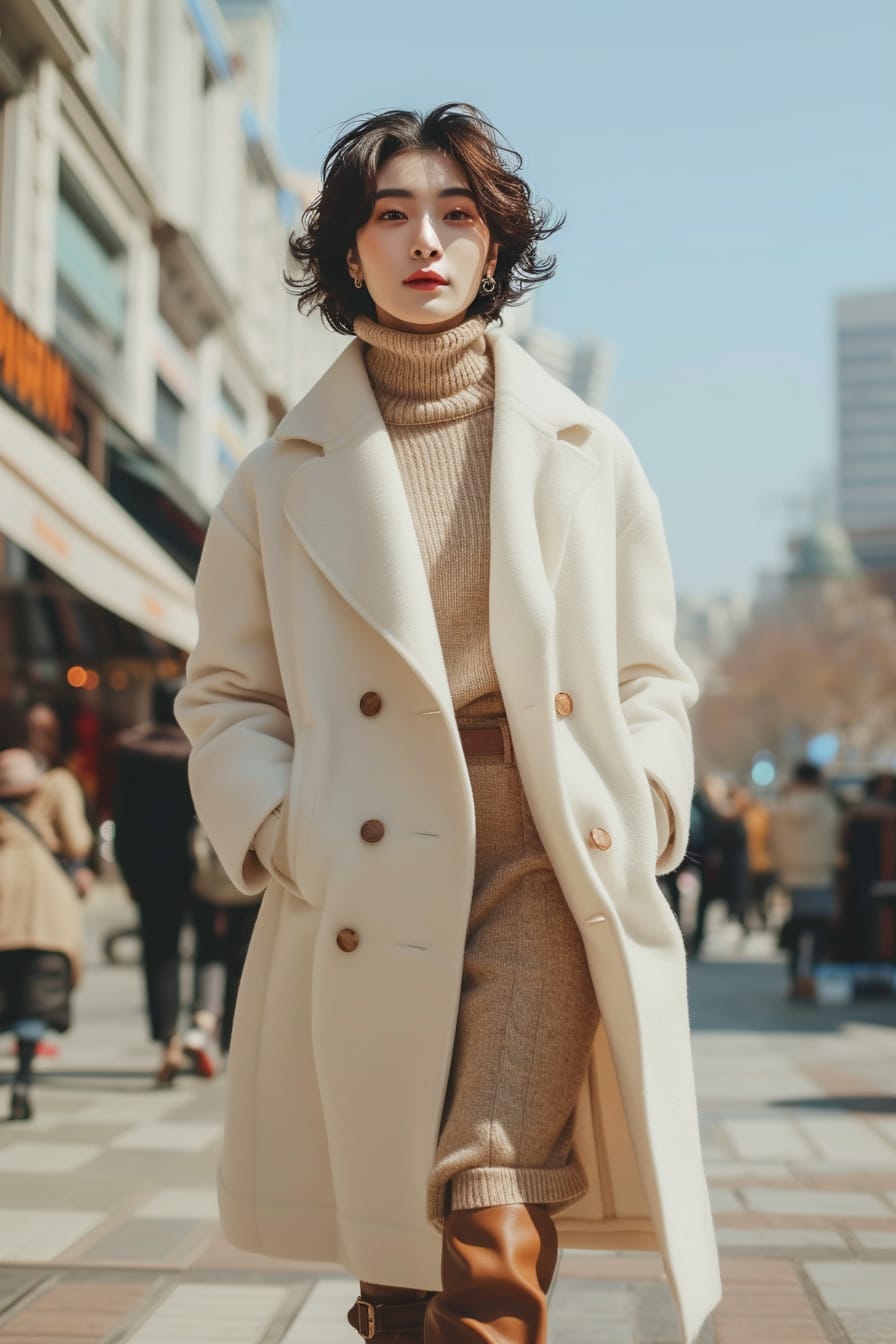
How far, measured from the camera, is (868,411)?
19588 cm

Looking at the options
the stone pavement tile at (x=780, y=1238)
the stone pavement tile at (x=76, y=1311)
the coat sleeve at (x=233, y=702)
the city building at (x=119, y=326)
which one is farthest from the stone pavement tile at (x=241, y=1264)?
the city building at (x=119, y=326)

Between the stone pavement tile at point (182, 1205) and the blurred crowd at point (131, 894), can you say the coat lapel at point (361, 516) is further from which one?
the blurred crowd at point (131, 894)

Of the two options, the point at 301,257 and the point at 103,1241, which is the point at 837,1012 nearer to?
the point at 103,1241

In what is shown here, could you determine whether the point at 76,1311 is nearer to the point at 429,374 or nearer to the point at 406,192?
the point at 429,374

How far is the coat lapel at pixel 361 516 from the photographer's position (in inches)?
104

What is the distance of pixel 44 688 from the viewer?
968 inches

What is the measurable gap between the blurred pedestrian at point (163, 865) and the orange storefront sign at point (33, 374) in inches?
253

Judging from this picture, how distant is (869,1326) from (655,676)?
1.82 meters

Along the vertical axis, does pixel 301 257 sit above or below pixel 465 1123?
above

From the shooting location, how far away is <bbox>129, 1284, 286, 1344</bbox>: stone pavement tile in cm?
390

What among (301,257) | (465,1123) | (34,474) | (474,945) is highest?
(34,474)

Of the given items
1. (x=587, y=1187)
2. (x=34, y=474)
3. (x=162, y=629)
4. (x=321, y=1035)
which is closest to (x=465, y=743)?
(x=321, y=1035)

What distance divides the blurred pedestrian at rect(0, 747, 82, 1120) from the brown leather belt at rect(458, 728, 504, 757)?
5.04 m

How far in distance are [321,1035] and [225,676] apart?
0.57 metres
